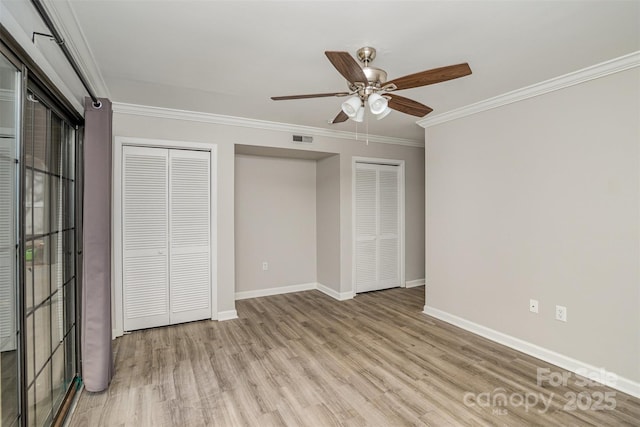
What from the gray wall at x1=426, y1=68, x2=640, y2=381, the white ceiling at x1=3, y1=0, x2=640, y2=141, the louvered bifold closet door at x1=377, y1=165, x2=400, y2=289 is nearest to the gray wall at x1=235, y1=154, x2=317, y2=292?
the louvered bifold closet door at x1=377, y1=165, x2=400, y2=289

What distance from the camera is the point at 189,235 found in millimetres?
3664

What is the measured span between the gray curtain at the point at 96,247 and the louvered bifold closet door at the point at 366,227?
3.27 metres

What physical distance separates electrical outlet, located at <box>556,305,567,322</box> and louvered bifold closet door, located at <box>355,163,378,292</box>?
100 inches

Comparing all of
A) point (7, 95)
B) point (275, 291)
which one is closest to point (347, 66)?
point (7, 95)

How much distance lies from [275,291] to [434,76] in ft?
12.9

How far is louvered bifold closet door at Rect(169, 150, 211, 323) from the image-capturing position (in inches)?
141

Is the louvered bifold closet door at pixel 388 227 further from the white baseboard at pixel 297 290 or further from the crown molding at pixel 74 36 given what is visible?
the crown molding at pixel 74 36

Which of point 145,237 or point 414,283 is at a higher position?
point 145,237

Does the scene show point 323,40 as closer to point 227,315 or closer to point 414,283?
point 227,315

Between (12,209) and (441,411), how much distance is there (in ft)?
8.72

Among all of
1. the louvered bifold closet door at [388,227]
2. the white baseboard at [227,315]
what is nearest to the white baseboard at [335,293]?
the louvered bifold closet door at [388,227]

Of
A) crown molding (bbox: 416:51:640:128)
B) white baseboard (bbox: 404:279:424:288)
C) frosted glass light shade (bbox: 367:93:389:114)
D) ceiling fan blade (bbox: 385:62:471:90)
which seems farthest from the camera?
white baseboard (bbox: 404:279:424:288)

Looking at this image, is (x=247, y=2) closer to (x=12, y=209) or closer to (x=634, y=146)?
(x=12, y=209)

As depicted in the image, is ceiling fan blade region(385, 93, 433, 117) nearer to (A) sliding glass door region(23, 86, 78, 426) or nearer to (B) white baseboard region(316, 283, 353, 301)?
(A) sliding glass door region(23, 86, 78, 426)
